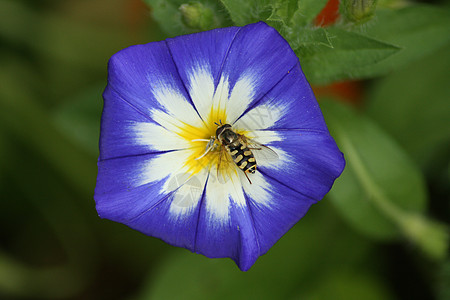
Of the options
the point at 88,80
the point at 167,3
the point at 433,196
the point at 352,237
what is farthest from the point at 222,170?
the point at 88,80

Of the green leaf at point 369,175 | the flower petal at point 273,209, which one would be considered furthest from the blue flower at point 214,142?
the green leaf at point 369,175

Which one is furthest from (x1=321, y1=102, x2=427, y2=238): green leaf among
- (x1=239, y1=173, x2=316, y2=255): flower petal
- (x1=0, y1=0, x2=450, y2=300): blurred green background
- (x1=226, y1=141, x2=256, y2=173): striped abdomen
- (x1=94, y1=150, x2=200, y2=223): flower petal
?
(x1=94, y1=150, x2=200, y2=223): flower petal

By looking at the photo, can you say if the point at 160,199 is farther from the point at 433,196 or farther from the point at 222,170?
the point at 433,196

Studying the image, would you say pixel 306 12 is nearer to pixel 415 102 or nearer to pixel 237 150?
pixel 237 150

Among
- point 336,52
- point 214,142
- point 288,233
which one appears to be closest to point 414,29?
point 336,52

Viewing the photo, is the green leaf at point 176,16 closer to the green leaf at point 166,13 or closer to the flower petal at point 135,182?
the green leaf at point 166,13

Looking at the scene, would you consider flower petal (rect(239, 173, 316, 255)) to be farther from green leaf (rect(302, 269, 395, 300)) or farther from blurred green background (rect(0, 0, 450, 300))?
green leaf (rect(302, 269, 395, 300))
